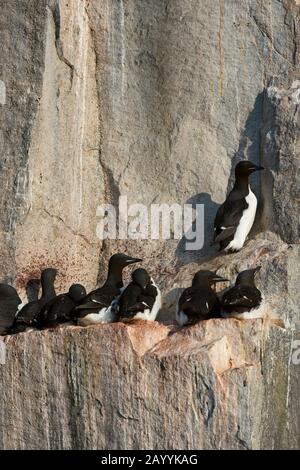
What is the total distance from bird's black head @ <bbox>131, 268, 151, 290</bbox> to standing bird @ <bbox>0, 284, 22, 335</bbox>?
50.8 inches

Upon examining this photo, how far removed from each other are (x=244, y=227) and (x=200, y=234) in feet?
2.46

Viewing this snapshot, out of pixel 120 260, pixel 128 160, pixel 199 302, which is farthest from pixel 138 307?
pixel 128 160

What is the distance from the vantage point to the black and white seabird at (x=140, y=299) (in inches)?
571

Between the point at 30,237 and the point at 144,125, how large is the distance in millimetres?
1780

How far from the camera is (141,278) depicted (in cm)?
1483

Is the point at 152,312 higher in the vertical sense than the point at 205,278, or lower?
lower

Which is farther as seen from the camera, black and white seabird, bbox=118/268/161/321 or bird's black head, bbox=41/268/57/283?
bird's black head, bbox=41/268/57/283

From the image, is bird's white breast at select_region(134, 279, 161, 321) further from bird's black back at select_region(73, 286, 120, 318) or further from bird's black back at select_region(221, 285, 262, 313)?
bird's black back at select_region(221, 285, 262, 313)

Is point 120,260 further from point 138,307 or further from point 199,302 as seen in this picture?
point 199,302

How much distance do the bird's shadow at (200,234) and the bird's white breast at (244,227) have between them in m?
0.47

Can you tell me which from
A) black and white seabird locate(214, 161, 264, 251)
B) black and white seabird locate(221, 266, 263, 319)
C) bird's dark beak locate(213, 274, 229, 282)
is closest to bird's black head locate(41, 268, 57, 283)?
black and white seabird locate(214, 161, 264, 251)

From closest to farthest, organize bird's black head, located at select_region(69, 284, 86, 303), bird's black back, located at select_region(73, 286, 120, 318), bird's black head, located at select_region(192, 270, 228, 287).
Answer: bird's black back, located at select_region(73, 286, 120, 318) → bird's black head, located at select_region(192, 270, 228, 287) → bird's black head, located at select_region(69, 284, 86, 303)

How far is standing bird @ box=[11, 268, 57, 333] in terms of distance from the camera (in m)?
15.1

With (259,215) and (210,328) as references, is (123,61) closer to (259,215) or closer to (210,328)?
(259,215)
